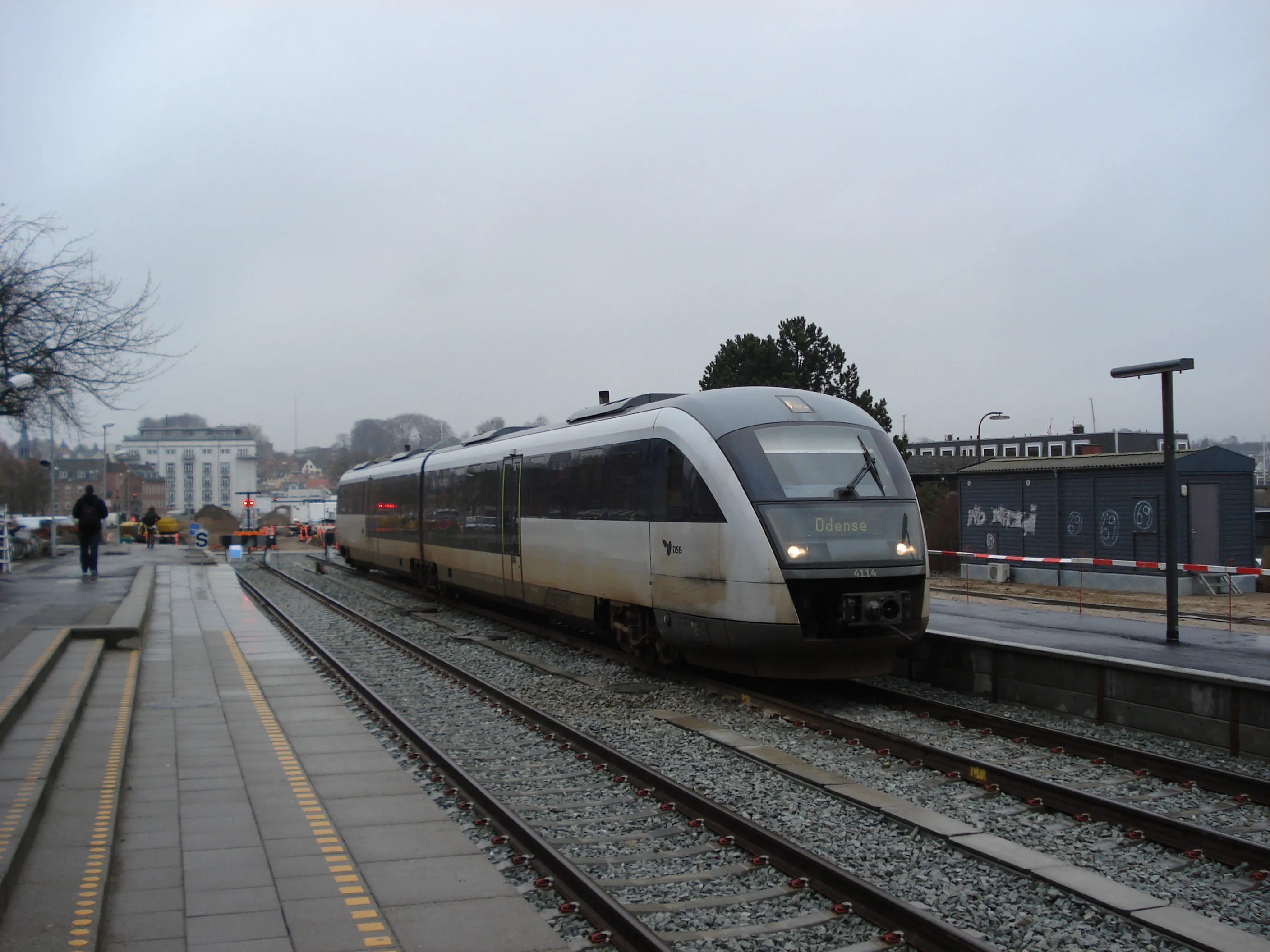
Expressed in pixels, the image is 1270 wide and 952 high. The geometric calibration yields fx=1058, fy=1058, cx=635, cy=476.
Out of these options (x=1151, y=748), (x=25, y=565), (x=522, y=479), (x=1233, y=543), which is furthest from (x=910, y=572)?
(x=25, y=565)

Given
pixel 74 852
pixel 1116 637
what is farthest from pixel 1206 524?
pixel 74 852

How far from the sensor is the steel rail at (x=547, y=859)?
16.0 feet

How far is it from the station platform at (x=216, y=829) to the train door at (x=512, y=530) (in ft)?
14.1

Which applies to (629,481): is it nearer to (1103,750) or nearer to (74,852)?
(1103,750)

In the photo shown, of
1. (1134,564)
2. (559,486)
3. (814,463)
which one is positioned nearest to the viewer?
(814,463)

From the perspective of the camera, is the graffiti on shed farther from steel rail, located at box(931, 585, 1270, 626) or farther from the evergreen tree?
the evergreen tree

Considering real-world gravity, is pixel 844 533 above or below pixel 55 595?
above

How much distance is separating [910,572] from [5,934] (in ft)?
25.7

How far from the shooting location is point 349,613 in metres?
19.7

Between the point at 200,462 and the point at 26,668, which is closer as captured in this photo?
the point at 26,668

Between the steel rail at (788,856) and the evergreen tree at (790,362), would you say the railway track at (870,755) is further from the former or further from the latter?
the evergreen tree at (790,362)

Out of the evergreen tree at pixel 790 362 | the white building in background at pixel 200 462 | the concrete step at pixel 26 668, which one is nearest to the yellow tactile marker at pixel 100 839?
the concrete step at pixel 26 668

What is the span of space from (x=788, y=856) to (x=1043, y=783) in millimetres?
2237

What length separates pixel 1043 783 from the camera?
7055 mm
